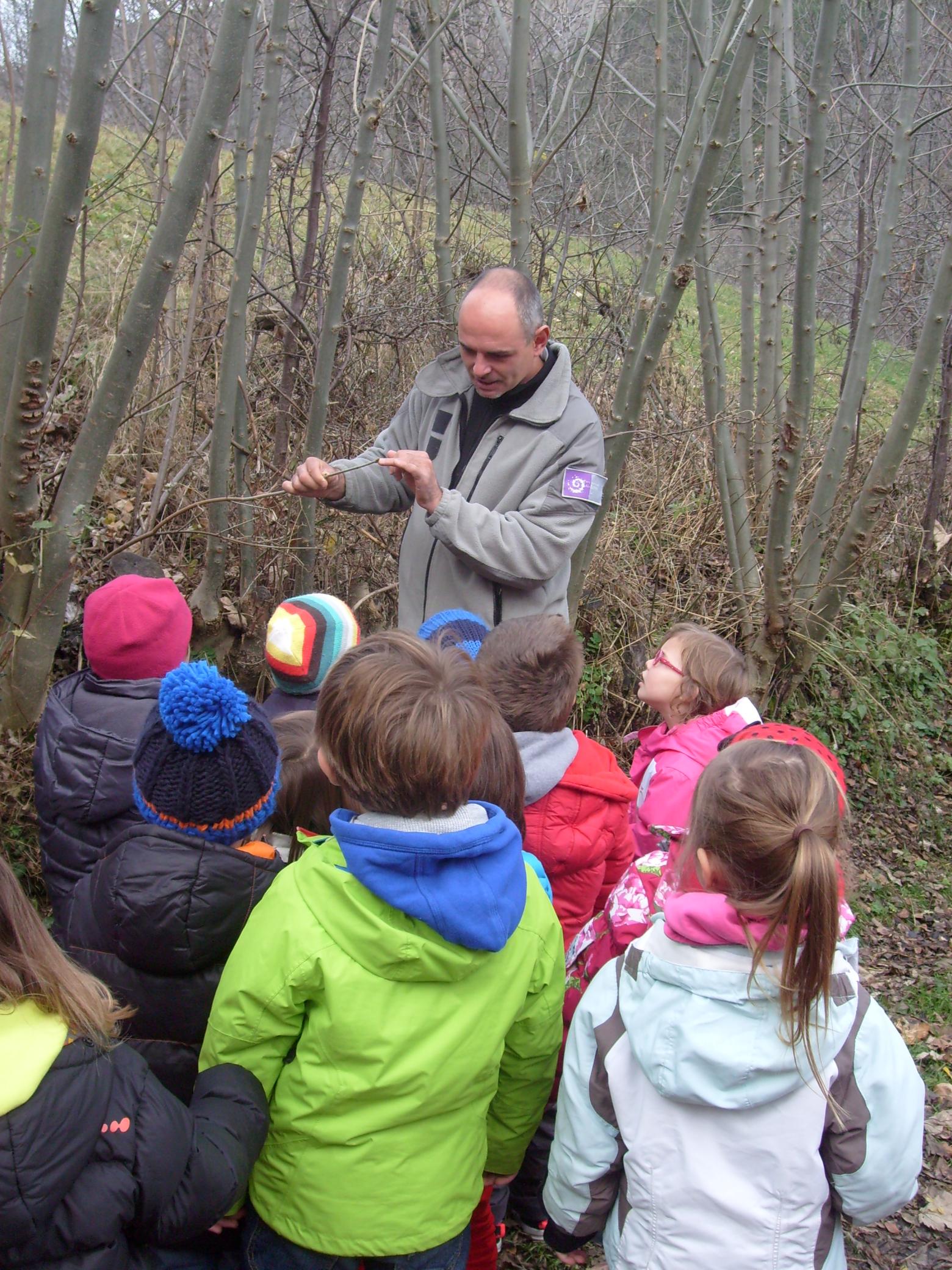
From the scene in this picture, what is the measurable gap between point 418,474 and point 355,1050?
1.66 meters

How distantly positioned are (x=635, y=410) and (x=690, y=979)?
2.90 metres

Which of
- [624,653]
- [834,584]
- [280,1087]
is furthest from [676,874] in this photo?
[834,584]

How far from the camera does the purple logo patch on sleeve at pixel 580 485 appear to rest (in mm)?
3133

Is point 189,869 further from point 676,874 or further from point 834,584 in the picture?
point 834,584

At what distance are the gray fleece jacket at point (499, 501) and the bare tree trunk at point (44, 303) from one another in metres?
0.93

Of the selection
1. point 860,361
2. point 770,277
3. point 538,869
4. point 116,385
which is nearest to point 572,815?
point 538,869

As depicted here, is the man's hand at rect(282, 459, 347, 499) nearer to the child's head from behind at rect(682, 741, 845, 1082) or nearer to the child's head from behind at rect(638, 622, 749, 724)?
the child's head from behind at rect(638, 622, 749, 724)

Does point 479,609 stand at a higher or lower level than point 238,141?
lower

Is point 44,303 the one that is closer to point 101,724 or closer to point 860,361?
point 101,724

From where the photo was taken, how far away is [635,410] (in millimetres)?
4184

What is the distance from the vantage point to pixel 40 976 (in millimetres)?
1392

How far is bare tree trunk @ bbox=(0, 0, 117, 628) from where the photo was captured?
2.70 m

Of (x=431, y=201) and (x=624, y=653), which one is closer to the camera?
(x=624, y=653)

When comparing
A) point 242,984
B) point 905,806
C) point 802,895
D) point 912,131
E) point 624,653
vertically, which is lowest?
point 905,806
